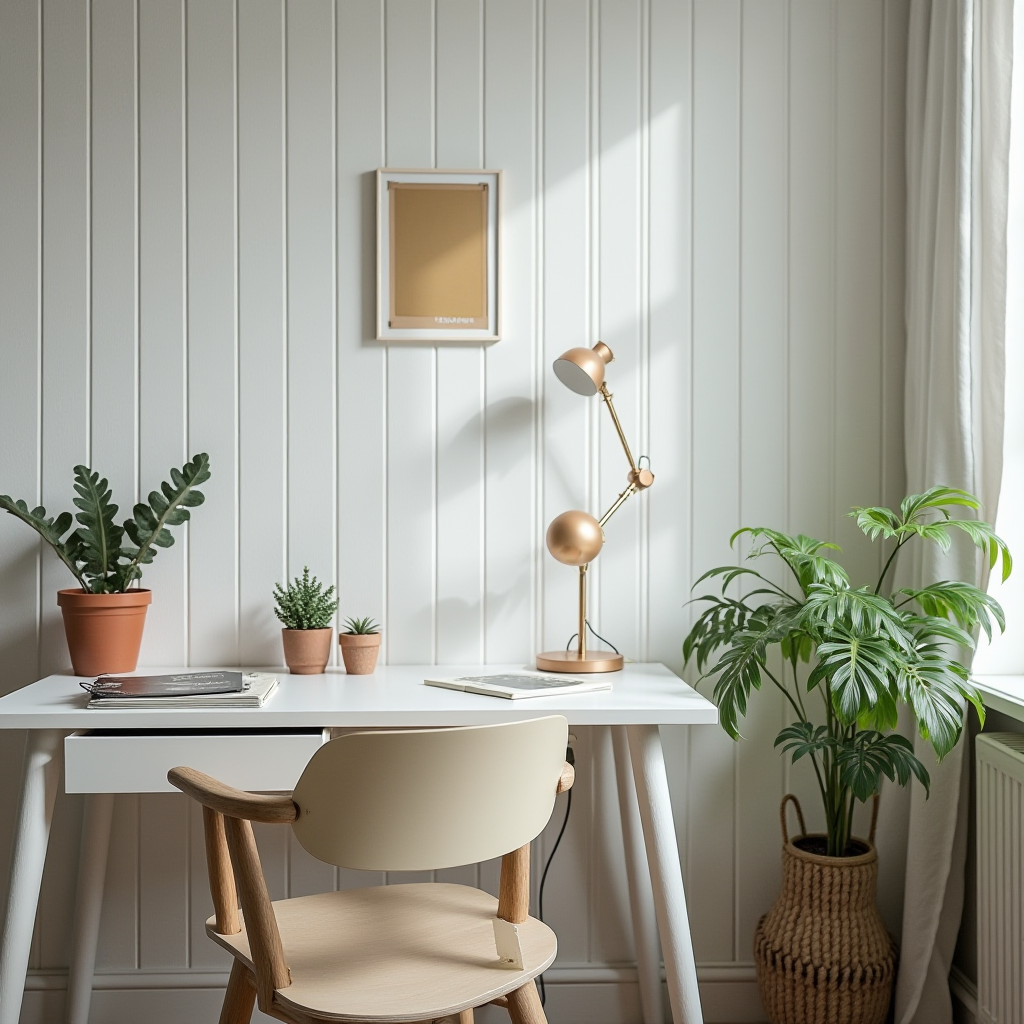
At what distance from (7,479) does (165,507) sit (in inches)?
15.6

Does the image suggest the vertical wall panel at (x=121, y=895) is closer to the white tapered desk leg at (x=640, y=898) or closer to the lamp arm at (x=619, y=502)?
the white tapered desk leg at (x=640, y=898)

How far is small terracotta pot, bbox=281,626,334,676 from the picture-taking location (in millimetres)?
1931

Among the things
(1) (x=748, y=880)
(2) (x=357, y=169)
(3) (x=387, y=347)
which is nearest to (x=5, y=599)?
(3) (x=387, y=347)

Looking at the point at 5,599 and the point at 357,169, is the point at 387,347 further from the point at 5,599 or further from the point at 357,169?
the point at 5,599

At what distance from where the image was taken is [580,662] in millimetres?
1912

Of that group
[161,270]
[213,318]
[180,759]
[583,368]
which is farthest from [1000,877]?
[161,270]

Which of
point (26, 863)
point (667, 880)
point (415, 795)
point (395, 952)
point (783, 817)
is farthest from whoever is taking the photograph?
point (783, 817)

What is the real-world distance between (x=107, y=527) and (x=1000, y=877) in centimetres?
176

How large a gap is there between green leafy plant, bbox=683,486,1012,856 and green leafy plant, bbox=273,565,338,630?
2.37ft

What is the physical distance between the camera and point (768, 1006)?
6.28ft

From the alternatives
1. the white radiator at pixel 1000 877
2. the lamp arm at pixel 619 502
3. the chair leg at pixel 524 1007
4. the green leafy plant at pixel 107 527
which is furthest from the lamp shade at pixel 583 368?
the chair leg at pixel 524 1007

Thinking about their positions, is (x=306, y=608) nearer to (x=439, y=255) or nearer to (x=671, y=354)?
(x=439, y=255)

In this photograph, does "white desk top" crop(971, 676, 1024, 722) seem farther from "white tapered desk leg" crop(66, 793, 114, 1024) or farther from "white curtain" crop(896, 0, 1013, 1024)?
"white tapered desk leg" crop(66, 793, 114, 1024)

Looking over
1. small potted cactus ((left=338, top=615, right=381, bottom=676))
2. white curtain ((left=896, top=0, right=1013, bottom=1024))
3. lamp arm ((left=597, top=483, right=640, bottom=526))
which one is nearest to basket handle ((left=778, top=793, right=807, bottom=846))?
white curtain ((left=896, top=0, right=1013, bottom=1024))
